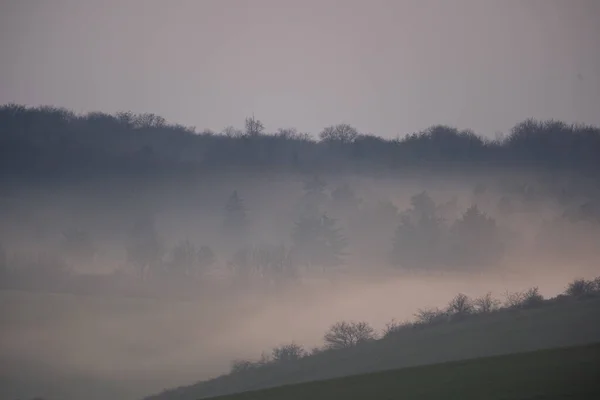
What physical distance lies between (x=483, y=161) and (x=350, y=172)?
11701 millimetres

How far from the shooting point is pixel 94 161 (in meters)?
80.8

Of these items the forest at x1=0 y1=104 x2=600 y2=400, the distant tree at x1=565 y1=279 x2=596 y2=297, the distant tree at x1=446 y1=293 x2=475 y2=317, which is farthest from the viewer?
the forest at x1=0 y1=104 x2=600 y2=400

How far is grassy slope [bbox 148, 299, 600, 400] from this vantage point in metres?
25.7

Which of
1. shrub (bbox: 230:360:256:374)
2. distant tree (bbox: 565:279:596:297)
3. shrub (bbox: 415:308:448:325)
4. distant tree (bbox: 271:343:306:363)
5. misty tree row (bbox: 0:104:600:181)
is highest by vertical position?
misty tree row (bbox: 0:104:600:181)

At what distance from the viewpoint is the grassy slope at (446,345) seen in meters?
25.7

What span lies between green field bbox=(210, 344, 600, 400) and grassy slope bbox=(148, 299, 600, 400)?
7.97ft

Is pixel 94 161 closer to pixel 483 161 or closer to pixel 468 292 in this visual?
pixel 483 161

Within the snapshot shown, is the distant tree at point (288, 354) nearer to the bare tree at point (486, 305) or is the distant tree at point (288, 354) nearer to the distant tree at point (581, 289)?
the bare tree at point (486, 305)

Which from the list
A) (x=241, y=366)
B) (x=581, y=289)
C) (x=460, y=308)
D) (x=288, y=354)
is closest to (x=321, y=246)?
(x=288, y=354)

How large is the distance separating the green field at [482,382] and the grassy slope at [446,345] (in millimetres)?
2429

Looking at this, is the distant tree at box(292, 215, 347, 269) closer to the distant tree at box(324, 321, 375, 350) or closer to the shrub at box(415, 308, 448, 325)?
the shrub at box(415, 308, 448, 325)

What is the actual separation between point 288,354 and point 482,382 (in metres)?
17.7

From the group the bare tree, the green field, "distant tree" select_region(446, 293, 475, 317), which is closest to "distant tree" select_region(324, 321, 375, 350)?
"distant tree" select_region(446, 293, 475, 317)

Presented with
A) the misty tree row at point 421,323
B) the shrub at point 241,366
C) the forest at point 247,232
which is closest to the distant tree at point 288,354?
the misty tree row at point 421,323
